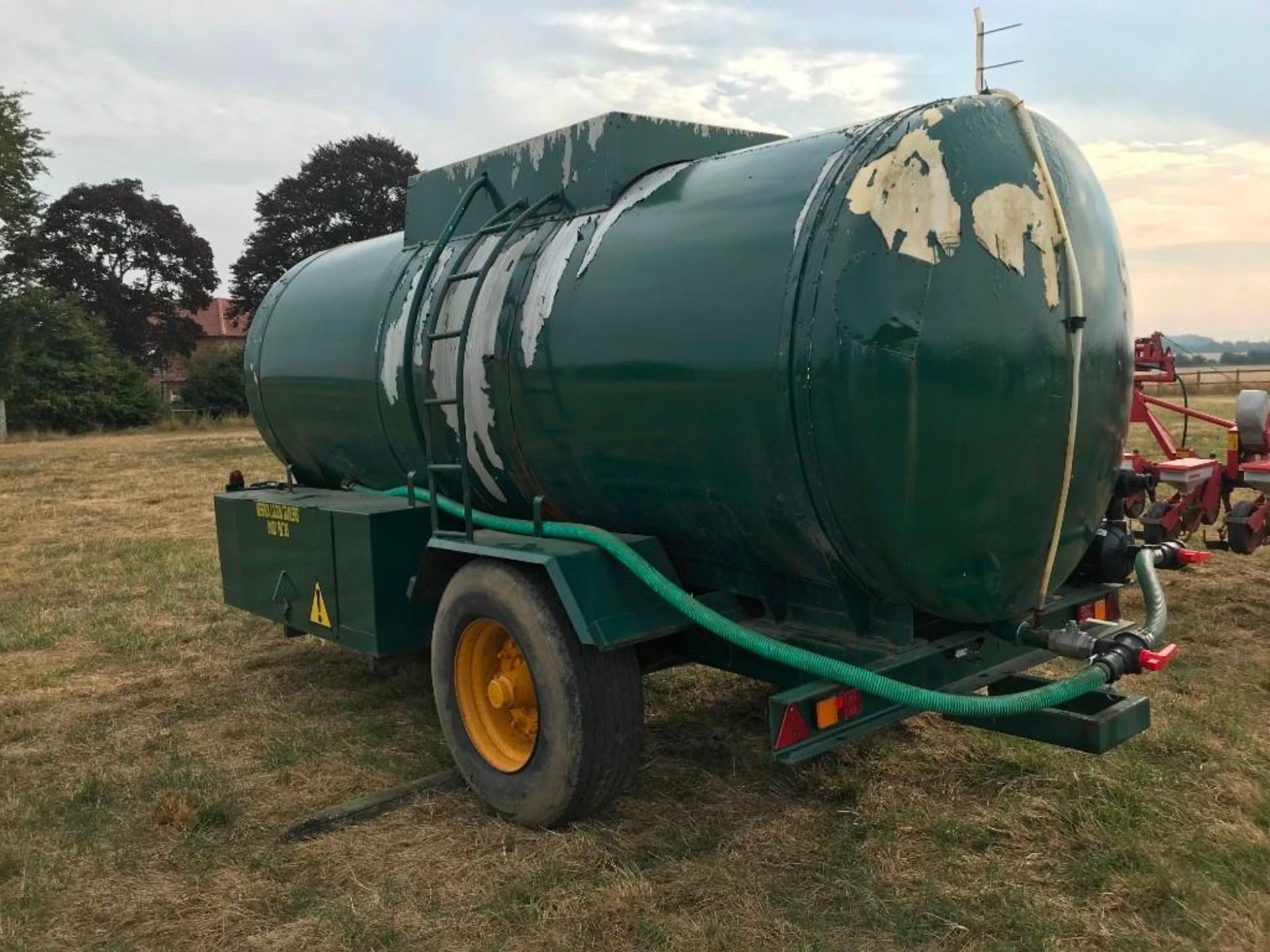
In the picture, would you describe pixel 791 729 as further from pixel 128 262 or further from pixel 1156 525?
pixel 128 262

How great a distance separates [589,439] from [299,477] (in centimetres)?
293

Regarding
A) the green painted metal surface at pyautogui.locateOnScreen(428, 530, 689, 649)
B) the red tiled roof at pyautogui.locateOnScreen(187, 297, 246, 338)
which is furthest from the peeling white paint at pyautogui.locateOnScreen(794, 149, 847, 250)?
the red tiled roof at pyautogui.locateOnScreen(187, 297, 246, 338)

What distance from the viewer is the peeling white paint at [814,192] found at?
121 inches

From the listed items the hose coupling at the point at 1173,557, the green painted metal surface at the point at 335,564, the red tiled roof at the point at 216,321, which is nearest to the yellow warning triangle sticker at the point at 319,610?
the green painted metal surface at the point at 335,564

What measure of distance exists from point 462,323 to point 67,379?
107 ft

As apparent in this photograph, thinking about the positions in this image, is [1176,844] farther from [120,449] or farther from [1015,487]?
[120,449]

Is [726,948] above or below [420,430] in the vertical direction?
below

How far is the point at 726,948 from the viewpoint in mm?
2961

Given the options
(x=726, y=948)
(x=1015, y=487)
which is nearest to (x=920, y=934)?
(x=726, y=948)

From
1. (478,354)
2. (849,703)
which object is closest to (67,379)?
(478,354)

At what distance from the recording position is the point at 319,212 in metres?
33.9

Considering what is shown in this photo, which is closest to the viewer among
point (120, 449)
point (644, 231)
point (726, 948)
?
point (726, 948)

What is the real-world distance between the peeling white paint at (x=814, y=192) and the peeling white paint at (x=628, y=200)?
0.83 m

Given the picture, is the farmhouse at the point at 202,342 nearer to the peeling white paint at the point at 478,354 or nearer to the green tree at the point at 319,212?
the green tree at the point at 319,212
